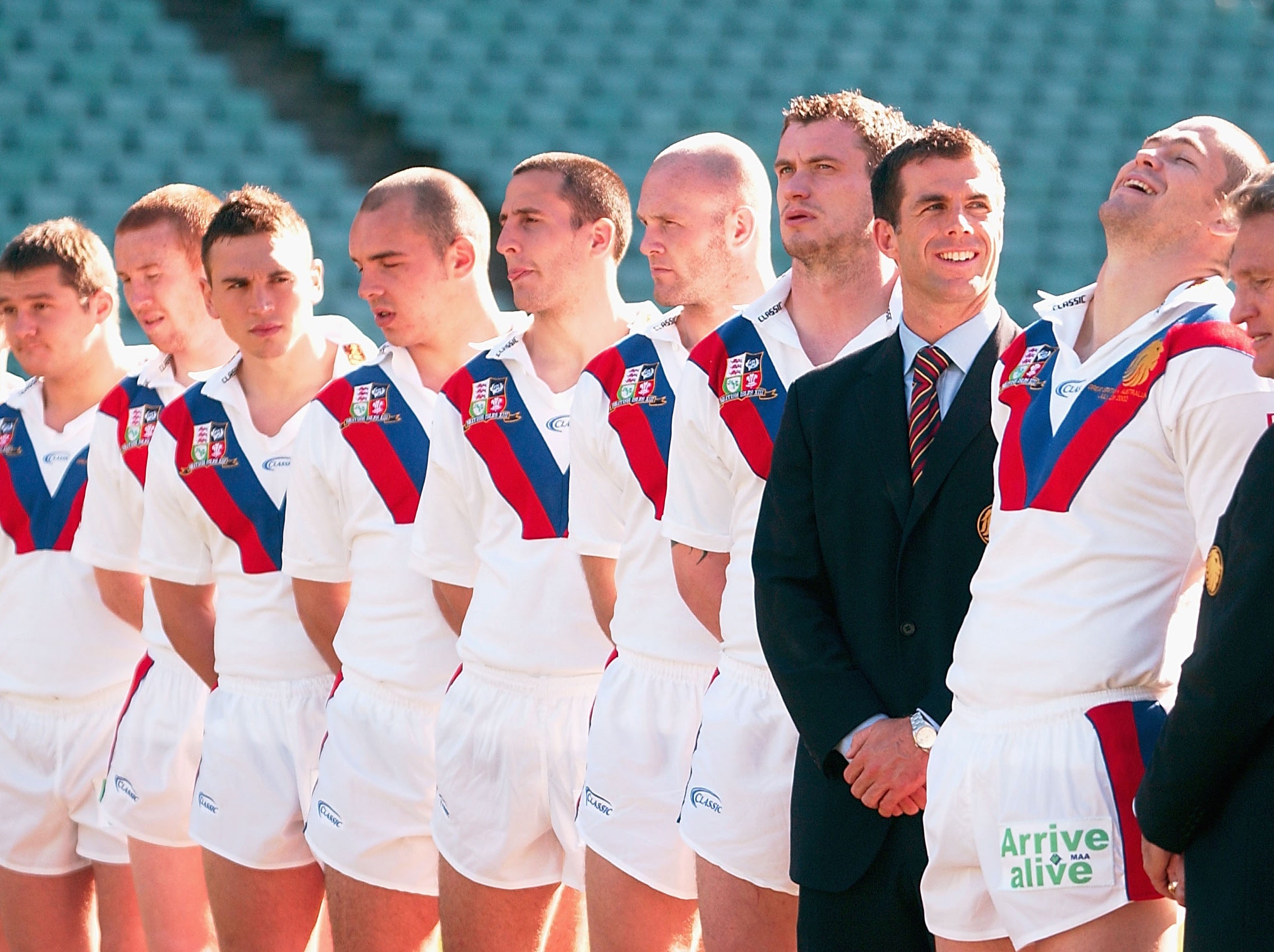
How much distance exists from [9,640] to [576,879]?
2256mm

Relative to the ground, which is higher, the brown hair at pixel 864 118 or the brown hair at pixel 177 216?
the brown hair at pixel 864 118

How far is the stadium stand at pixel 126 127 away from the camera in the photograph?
10445 mm

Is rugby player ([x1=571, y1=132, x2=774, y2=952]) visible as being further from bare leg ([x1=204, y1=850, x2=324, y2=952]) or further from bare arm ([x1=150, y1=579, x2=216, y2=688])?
bare arm ([x1=150, y1=579, x2=216, y2=688])

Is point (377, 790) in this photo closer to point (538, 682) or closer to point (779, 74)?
point (538, 682)

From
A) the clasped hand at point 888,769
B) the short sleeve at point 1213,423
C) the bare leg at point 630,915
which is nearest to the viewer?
the short sleeve at point 1213,423

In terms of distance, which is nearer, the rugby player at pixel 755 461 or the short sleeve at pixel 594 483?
the rugby player at pixel 755 461

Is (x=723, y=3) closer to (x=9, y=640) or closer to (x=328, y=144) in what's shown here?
(x=328, y=144)

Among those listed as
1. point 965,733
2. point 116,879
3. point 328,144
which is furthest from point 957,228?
point 328,144

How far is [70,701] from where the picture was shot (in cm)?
527

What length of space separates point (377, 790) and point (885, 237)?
2.01m

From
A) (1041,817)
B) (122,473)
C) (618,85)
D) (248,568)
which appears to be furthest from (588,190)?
(618,85)

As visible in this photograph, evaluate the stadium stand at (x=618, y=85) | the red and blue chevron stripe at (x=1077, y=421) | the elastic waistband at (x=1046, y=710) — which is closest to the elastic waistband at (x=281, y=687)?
the elastic waistband at (x=1046, y=710)

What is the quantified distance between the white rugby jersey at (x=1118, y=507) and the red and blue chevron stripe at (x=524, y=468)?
1485mm

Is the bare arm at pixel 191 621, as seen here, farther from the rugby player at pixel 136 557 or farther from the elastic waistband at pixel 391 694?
the elastic waistband at pixel 391 694
